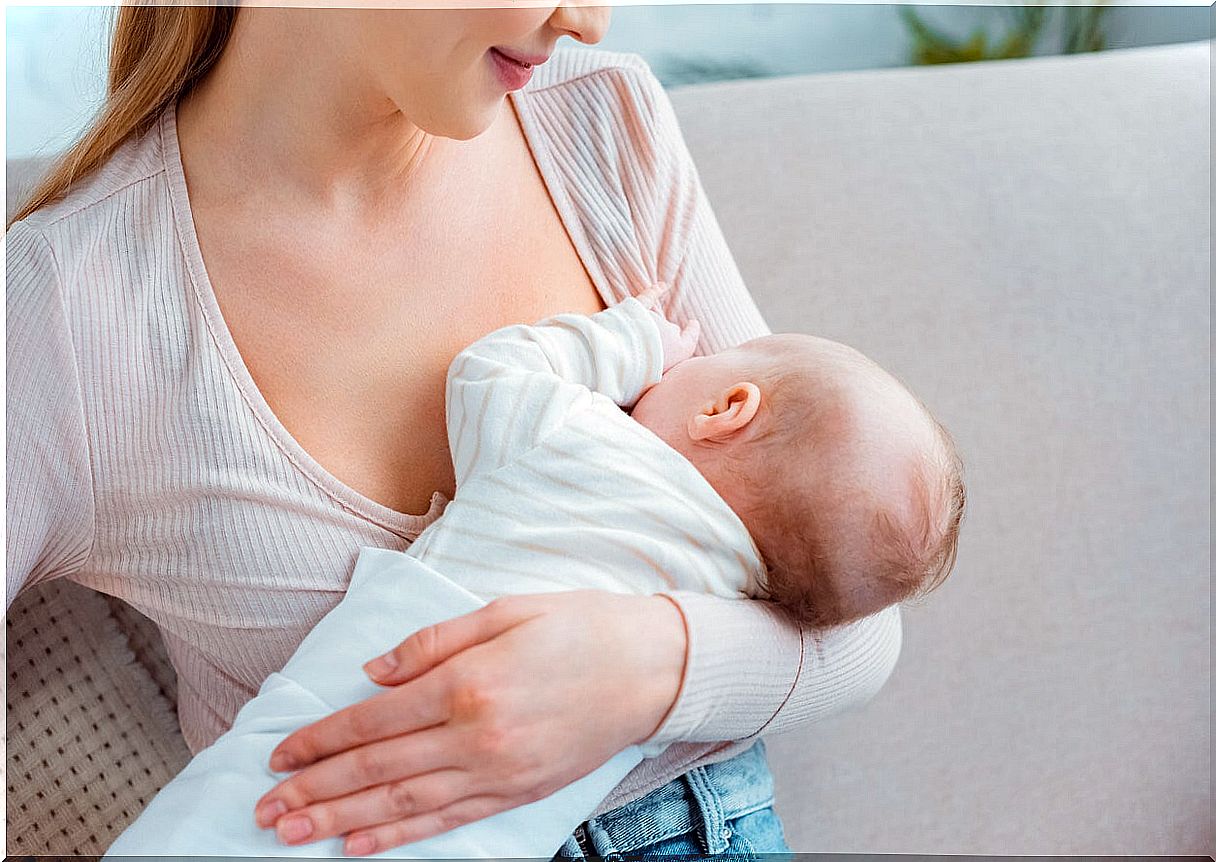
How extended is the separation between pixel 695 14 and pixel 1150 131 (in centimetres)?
91

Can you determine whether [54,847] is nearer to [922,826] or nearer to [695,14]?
[922,826]

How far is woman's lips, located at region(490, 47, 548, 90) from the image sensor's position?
2.52 feet

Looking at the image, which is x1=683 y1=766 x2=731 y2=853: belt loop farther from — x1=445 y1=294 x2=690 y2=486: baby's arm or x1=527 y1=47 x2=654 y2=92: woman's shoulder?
x1=527 y1=47 x2=654 y2=92: woman's shoulder

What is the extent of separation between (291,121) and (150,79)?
0.41ft

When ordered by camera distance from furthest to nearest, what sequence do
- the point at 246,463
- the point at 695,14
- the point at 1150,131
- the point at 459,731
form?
the point at 695,14
the point at 1150,131
the point at 246,463
the point at 459,731

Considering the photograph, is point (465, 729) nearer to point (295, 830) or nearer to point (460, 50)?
point (295, 830)

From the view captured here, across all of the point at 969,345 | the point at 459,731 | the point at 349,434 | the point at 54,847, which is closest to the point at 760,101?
the point at 969,345

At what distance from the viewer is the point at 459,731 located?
0.70 meters

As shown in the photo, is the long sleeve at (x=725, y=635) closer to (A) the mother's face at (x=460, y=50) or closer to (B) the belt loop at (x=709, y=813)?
(B) the belt loop at (x=709, y=813)

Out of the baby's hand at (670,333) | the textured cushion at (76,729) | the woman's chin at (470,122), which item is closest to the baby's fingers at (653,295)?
the baby's hand at (670,333)

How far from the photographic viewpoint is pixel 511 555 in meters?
0.78

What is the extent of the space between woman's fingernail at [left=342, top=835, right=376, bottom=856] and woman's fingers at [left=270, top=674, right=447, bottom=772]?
2.1 inches

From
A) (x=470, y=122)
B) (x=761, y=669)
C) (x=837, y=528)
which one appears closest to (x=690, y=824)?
(x=761, y=669)

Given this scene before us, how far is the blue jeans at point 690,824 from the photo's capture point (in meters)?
0.87
